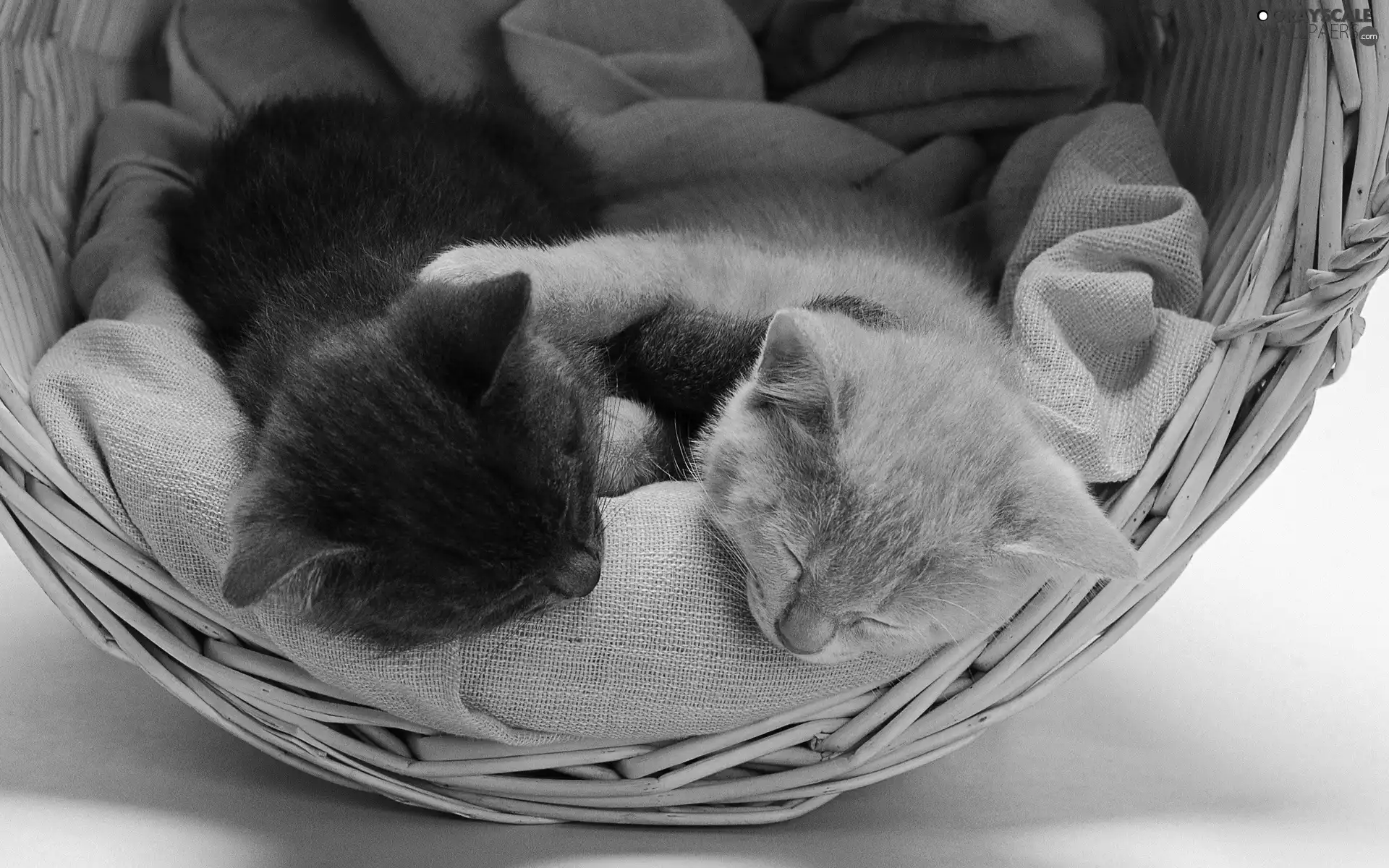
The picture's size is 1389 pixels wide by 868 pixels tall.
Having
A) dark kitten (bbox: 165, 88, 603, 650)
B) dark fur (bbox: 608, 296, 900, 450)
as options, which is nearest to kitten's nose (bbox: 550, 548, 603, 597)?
dark kitten (bbox: 165, 88, 603, 650)

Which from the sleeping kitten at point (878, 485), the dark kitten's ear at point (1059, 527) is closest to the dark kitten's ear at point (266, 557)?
the sleeping kitten at point (878, 485)

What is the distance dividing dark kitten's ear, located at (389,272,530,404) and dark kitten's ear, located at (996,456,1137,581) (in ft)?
1.85

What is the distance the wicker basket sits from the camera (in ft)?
4.33

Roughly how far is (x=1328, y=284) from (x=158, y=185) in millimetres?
1771

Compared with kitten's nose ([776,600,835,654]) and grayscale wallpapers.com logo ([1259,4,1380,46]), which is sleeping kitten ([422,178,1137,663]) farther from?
grayscale wallpapers.com logo ([1259,4,1380,46])

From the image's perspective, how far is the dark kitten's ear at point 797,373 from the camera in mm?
1259

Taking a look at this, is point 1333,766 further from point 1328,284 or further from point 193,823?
point 193,823

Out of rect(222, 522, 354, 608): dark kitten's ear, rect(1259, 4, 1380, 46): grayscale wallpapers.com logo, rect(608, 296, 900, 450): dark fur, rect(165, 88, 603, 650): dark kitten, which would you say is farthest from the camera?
rect(608, 296, 900, 450): dark fur

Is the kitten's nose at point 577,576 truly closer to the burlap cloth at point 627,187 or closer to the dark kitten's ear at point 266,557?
the burlap cloth at point 627,187

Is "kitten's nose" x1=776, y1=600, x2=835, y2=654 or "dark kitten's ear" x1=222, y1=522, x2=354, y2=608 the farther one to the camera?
"kitten's nose" x1=776, y1=600, x2=835, y2=654

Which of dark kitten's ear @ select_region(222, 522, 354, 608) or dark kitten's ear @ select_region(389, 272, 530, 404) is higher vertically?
dark kitten's ear @ select_region(389, 272, 530, 404)

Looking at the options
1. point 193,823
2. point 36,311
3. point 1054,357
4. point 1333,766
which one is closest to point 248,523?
point 193,823

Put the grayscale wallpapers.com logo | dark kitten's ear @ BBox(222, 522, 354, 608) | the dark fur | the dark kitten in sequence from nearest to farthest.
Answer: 1. dark kitten's ear @ BBox(222, 522, 354, 608)
2. the dark kitten
3. the grayscale wallpapers.com logo
4. the dark fur

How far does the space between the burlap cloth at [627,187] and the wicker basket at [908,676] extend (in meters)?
0.05
